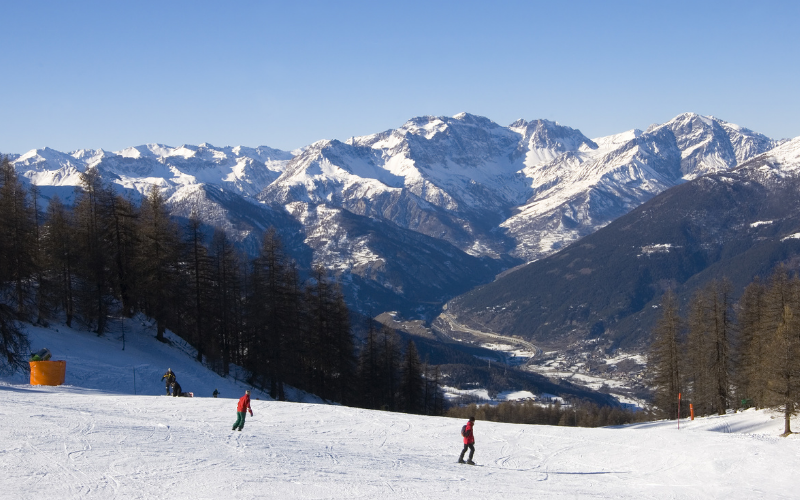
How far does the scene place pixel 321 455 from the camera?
26828 mm

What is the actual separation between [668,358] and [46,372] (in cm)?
5190

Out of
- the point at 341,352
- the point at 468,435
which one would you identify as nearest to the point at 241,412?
the point at 468,435

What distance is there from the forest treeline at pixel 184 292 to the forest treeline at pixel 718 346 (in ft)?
80.3

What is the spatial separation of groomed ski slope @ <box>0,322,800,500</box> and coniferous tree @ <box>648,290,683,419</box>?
2677 centimetres

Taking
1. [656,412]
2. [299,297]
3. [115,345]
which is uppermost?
[299,297]

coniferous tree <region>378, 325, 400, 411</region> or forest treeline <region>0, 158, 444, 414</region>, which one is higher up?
forest treeline <region>0, 158, 444, 414</region>

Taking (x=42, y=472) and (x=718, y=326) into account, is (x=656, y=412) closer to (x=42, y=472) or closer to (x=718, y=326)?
(x=718, y=326)

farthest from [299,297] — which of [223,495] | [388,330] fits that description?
[223,495]

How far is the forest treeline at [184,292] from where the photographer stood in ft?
163

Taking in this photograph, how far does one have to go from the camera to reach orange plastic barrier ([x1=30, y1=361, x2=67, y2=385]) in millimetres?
37438

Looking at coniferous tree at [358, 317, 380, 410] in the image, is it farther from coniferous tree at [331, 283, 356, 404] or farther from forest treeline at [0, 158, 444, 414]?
coniferous tree at [331, 283, 356, 404]

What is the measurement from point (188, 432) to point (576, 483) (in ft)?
50.7

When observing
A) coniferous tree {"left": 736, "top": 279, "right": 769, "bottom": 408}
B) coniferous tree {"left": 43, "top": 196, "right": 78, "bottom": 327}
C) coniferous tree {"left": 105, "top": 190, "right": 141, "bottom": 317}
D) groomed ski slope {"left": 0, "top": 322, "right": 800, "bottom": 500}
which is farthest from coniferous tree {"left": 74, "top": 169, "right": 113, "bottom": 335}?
coniferous tree {"left": 736, "top": 279, "right": 769, "bottom": 408}

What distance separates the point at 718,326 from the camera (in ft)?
202
